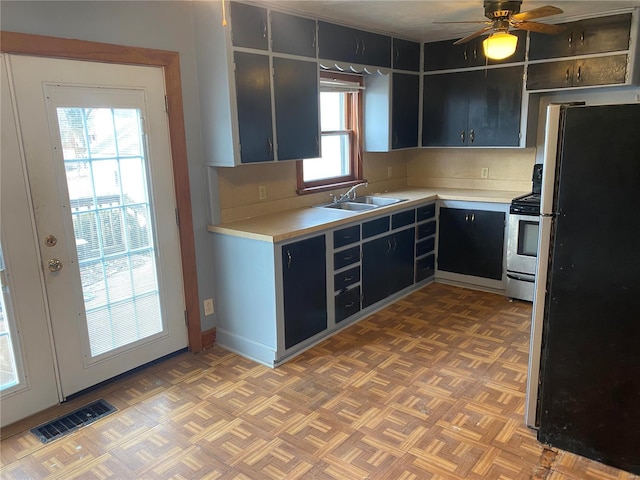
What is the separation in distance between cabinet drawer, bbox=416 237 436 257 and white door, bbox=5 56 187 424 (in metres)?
2.23

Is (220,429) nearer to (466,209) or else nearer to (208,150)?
(208,150)

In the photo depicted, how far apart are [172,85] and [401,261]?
7.77 ft

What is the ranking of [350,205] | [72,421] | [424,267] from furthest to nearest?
1. [424,267]
2. [350,205]
3. [72,421]

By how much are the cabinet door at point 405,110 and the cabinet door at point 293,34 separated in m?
1.18

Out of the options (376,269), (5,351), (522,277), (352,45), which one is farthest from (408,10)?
(5,351)

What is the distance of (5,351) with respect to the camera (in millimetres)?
2480

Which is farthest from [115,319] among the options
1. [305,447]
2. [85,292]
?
[305,447]

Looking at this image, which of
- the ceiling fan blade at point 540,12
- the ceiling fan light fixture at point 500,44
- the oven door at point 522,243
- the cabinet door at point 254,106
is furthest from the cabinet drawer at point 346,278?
the ceiling fan blade at point 540,12

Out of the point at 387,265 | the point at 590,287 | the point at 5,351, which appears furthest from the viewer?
the point at 387,265

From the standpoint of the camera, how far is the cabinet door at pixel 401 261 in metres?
4.11

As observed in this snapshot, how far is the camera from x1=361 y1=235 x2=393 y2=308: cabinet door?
379cm

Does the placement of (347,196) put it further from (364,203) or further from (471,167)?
(471,167)

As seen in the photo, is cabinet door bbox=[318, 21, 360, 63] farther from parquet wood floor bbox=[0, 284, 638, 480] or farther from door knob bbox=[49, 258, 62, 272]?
door knob bbox=[49, 258, 62, 272]

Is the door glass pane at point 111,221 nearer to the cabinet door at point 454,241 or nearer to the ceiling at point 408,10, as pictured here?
the ceiling at point 408,10
